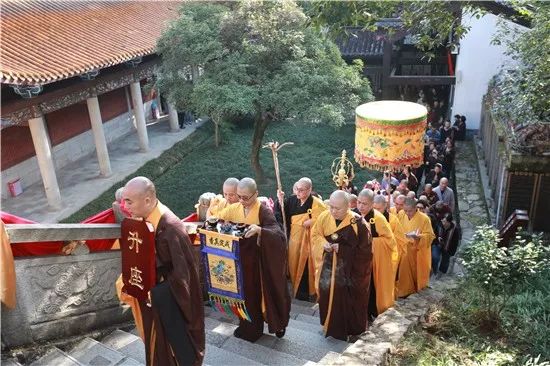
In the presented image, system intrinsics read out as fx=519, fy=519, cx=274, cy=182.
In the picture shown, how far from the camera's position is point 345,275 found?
18.1 ft

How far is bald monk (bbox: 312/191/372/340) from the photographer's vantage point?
5.47 metres

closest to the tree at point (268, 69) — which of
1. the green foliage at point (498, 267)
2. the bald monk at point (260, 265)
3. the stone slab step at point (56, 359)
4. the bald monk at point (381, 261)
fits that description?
the bald monk at point (381, 261)

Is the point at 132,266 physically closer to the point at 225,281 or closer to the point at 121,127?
the point at 225,281

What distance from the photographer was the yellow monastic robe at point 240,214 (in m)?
5.40

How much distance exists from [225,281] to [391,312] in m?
1.73

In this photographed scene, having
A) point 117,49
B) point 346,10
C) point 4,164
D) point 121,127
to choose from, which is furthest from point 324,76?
point 121,127

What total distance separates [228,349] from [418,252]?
10.3 feet

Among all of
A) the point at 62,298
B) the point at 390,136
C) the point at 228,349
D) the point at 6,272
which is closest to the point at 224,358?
the point at 228,349

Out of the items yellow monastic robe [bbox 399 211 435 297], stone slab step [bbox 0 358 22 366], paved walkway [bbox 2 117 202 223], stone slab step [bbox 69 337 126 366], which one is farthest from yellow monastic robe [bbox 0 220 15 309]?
paved walkway [bbox 2 117 202 223]

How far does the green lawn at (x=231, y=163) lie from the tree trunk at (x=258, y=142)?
0.36 m

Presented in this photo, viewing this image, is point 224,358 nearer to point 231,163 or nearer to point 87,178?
point 231,163

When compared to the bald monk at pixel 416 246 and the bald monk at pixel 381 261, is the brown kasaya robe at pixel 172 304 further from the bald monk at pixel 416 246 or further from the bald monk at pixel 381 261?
the bald monk at pixel 416 246

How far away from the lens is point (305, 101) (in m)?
12.6

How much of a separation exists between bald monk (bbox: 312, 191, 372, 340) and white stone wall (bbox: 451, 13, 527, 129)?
1252 cm
